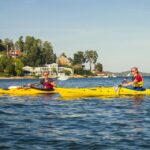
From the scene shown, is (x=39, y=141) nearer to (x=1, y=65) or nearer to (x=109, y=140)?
(x=109, y=140)

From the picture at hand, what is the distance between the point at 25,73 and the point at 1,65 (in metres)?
14.9

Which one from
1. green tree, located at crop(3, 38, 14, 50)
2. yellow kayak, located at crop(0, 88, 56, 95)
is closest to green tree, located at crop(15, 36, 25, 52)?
green tree, located at crop(3, 38, 14, 50)

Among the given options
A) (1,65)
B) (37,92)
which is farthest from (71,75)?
(37,92)

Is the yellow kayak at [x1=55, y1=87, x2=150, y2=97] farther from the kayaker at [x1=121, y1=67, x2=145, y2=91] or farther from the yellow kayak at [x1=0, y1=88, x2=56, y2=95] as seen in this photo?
the yellow kayak at [x1=0, y1=88, x2=56, y2=95]

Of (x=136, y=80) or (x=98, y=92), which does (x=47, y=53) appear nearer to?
(x=98, y=92)

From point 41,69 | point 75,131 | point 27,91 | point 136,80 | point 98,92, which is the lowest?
point 75,131

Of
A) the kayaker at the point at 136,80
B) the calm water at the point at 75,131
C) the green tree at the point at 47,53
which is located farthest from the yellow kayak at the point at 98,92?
the green tree at the point at 47,53

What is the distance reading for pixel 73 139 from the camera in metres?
11.4

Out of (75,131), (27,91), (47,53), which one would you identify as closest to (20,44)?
(47,53)

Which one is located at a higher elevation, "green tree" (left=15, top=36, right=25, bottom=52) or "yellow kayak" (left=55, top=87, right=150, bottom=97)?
"green tree" (left=15, top=36, right=25, bottom=52)

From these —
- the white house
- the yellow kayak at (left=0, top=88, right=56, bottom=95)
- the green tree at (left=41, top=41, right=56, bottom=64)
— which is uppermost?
the green tree at (left=41, top=41, right=56, bottom=64)

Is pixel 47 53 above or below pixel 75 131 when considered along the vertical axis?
above

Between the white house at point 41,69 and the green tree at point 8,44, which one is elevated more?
the green tree at point 8,44

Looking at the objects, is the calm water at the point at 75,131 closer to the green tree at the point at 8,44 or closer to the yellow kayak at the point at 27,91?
the yellow kayak at the point at 27,91
